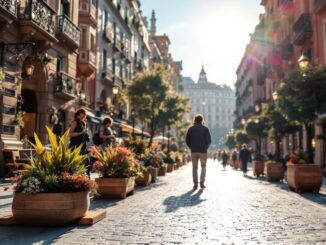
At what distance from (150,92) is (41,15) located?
9044 mm

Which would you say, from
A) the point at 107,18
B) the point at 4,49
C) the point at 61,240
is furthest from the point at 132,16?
the point at 61,240

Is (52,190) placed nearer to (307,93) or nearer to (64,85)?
(307,93)

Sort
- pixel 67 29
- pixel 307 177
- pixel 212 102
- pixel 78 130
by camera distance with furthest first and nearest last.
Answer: pixel 212 102 → pixel 67 29 → pixel 307 177 → pixel 78 130

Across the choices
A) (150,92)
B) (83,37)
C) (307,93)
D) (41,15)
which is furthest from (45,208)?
(83,37)

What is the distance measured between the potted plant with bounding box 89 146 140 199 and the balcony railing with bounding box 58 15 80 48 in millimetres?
11372

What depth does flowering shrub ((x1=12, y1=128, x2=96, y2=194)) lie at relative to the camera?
5027 mm

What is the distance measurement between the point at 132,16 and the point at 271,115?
83.3 feet

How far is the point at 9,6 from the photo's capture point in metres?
13.4

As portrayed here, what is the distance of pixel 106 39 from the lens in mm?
29406

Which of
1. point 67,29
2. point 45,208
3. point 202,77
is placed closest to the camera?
point 45,208

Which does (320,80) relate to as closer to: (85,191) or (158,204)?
→ (158,204)

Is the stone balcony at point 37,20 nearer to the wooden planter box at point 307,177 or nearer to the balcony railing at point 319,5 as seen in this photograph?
the wooden planter box at point 307,177

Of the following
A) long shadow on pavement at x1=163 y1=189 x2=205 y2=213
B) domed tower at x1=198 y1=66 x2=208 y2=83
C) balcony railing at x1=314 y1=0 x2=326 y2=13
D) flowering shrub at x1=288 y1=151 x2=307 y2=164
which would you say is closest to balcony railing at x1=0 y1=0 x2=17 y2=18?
long shadow on pavement at x1=163 y1=189 x2=205 y2=213

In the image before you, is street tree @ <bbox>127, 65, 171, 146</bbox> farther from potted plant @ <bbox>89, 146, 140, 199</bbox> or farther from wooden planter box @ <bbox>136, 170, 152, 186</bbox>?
potted plant @ <bbox>89, 146, 140, 199</bbox>
